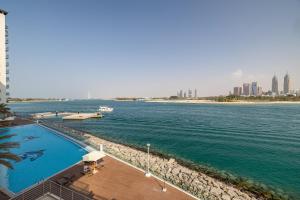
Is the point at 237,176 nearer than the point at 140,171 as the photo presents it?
No

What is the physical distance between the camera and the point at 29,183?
1695cm

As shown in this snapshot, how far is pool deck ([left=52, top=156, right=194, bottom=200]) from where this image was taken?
13827 millimetres

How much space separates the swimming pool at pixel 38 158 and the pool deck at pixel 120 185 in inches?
113

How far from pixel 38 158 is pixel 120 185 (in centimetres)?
1484

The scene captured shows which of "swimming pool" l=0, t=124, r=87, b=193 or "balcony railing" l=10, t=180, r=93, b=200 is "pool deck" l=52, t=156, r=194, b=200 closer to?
"balcony railing" l=10, t=180, r=93, b=200

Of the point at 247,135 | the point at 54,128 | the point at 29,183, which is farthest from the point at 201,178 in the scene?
the point at 54,128

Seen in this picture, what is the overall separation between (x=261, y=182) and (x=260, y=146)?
51.6 feet

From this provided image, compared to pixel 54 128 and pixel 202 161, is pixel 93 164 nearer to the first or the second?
pixel 202 161

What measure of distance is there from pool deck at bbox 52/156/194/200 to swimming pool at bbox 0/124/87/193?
2865 mm

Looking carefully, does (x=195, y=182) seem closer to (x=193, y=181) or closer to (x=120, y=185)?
(x=193, y=181)

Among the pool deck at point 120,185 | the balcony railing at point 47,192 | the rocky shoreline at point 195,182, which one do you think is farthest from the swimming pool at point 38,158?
the rocky shoreline at point 195,182

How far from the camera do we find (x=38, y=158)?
23984 millimetres

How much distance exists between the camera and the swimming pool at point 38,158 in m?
17.7

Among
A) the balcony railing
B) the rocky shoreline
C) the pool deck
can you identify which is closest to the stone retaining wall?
the rocky shoreline
